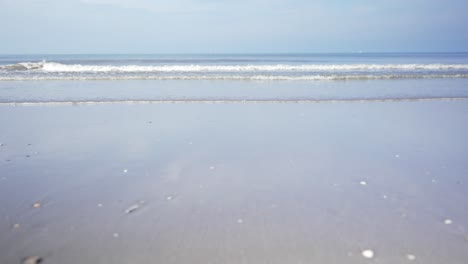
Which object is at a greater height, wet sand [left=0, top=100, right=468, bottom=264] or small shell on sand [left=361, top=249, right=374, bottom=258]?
wet sand [left=0, top=100, right=468, bottom=264]

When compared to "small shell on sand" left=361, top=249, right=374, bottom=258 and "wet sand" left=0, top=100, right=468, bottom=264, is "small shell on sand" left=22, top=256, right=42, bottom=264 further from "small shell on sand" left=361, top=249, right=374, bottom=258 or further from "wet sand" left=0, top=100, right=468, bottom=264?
"small shell on sand" left=361, top=249, right=374, bottom=258

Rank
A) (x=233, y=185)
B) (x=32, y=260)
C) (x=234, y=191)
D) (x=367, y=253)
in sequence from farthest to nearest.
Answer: (x=233, y=185) → (x=234, y=191) → (x=367, y=253) → (x=32, y=260)

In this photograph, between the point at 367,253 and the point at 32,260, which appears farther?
the point at 367,253

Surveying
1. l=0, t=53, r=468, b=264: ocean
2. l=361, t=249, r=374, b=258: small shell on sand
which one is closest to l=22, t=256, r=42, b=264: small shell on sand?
l=0, t=53, r=468, b=264: ocean

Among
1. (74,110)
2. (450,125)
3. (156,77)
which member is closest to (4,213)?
(74,110)

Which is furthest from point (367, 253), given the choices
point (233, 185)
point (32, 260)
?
point (32, 260)

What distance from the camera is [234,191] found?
439cm

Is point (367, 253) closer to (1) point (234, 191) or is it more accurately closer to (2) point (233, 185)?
(1) point (234, 191)

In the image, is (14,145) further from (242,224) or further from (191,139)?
(242,224)

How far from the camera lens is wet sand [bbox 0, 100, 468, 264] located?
3090 millimetres

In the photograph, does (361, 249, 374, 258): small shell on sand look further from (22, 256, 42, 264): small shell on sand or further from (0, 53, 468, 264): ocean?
(22, 256, 42, 264): small shell on sand

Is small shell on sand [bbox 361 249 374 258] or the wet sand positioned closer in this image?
small shell on sand [bbox 361 249 374 258]

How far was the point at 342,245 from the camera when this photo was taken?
3.12 metres

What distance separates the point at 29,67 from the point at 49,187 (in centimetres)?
2706
